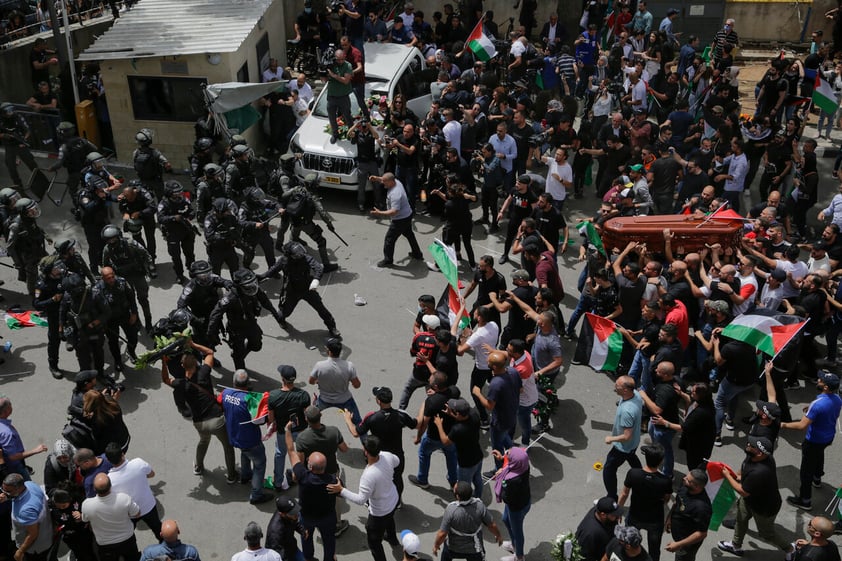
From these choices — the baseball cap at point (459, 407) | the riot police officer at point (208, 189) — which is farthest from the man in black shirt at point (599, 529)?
the riot police officer at point (208, 189)

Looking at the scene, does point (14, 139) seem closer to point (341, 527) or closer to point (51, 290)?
point (51, 290)

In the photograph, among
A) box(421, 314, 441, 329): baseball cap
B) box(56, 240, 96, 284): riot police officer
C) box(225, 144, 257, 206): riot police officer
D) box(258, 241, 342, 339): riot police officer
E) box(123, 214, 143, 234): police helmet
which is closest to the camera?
box(421, 314, 441, 329): baseball cap

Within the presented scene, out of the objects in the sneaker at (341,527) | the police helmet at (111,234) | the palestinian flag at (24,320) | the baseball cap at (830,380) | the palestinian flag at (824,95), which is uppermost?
the palestinian flag at (824,95)

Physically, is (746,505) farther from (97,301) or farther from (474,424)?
(97,301)

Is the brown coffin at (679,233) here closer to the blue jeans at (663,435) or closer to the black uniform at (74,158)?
the blue jeans at (663,435)

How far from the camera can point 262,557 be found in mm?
6953

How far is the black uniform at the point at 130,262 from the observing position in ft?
37.5

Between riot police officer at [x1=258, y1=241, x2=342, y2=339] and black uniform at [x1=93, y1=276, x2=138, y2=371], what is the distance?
1722mm

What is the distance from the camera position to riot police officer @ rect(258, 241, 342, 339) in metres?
11.3

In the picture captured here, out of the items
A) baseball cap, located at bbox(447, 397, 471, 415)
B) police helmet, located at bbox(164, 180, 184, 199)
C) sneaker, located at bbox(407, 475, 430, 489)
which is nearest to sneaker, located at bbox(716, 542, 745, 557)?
baseball cap, located at bbox(447, 397, 471, 415)

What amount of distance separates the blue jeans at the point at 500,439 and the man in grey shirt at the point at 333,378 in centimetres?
153

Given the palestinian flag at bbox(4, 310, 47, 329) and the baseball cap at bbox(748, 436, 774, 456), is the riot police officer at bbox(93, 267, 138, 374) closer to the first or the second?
the palestinian flag at bbox(4, 310, 47, 329)

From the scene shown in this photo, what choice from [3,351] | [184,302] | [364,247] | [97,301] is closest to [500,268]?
[364,247]

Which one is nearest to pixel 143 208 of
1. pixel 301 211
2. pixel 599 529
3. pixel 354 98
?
pixel 301 211
